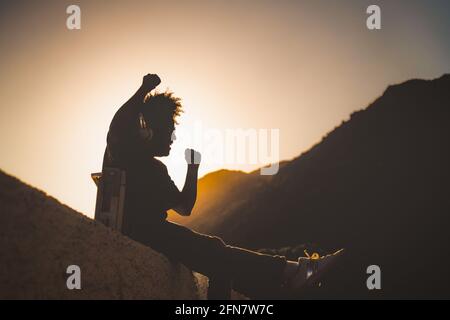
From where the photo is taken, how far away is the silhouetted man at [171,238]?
287 cm

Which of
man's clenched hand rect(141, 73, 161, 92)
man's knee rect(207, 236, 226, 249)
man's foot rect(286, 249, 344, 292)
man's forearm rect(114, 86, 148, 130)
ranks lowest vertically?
man's foot rect(286, 249, 344, 292)

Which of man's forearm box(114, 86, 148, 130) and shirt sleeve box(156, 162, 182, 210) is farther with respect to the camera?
shirt sleeve box(156, 162, 182, 210)

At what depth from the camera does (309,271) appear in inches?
117

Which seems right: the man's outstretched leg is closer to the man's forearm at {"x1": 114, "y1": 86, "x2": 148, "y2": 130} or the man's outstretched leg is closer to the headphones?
the headphones

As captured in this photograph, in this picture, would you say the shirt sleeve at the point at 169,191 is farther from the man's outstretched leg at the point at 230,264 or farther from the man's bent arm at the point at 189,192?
the man's outstretched leg at the point at 230,264

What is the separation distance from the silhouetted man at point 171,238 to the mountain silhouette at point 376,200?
2159 cm

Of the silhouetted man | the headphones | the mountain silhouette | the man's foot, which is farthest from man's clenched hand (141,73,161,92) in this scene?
the mountain silhouette

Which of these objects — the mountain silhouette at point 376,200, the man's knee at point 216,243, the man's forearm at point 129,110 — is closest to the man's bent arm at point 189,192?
the man's knee at point 216,243

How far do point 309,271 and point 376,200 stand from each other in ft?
121

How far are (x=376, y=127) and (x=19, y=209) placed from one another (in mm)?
45929

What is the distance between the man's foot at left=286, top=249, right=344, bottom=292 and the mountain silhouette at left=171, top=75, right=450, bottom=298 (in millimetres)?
21425

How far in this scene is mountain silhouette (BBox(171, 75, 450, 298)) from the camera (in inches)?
1107

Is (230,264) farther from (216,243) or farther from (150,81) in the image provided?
(150,81)

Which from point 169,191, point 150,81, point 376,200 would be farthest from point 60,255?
point 376,200
